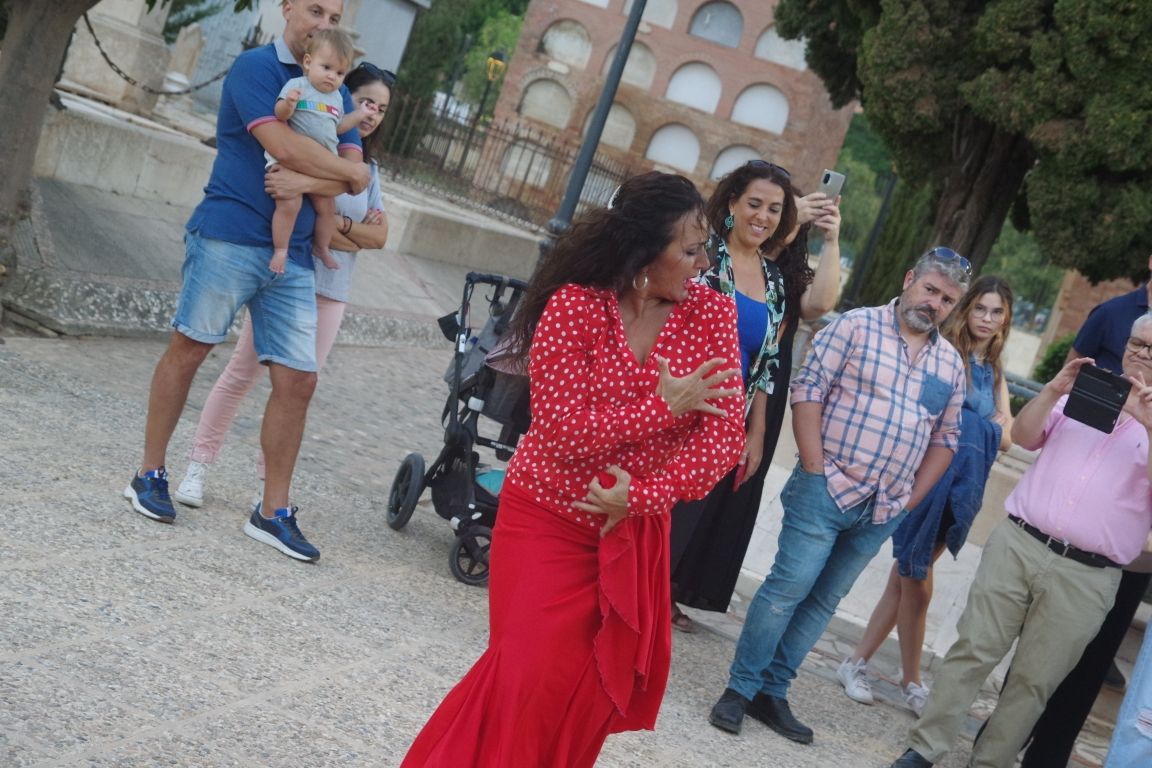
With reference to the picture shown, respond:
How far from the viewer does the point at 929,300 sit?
5965 millimetres

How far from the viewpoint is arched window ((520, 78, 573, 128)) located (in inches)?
1780

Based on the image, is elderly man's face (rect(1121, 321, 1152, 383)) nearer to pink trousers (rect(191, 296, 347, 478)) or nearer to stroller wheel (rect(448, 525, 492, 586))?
A: stroller wheel (rect(448, 525, 492, 586))

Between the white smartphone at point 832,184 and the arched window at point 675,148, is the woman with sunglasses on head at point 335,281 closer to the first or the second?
the white smartphone at point 832,184

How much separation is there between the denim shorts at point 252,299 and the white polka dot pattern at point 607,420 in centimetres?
216

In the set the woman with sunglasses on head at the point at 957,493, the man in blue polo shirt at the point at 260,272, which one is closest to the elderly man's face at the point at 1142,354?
the woman with sunglasses on head at the point at 957,493

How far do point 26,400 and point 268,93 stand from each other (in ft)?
7.34

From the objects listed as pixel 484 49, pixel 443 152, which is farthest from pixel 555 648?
pixel 484 49

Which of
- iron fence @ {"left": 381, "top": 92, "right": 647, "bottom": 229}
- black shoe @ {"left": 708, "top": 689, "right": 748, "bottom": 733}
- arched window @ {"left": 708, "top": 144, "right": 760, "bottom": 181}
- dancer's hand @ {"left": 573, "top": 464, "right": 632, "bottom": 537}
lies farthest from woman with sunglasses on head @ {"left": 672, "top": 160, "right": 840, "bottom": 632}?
arched window @ {"left": 708, "top": 144, "right": 760, "bottom": 181}

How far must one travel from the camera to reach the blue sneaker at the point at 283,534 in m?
6.00

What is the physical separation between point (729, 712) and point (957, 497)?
6.04 ft

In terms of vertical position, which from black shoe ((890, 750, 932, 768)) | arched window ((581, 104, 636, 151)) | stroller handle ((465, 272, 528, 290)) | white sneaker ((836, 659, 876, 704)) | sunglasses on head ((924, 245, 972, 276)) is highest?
arched window ((581, 104, 636, 151))

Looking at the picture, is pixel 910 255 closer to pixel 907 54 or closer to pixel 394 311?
pixel 907 54

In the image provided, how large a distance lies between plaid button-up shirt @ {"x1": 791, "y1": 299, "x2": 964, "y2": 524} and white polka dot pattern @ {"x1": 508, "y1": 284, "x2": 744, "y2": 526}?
2.07m

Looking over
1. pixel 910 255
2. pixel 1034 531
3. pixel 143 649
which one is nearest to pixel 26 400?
pixel 143 649
